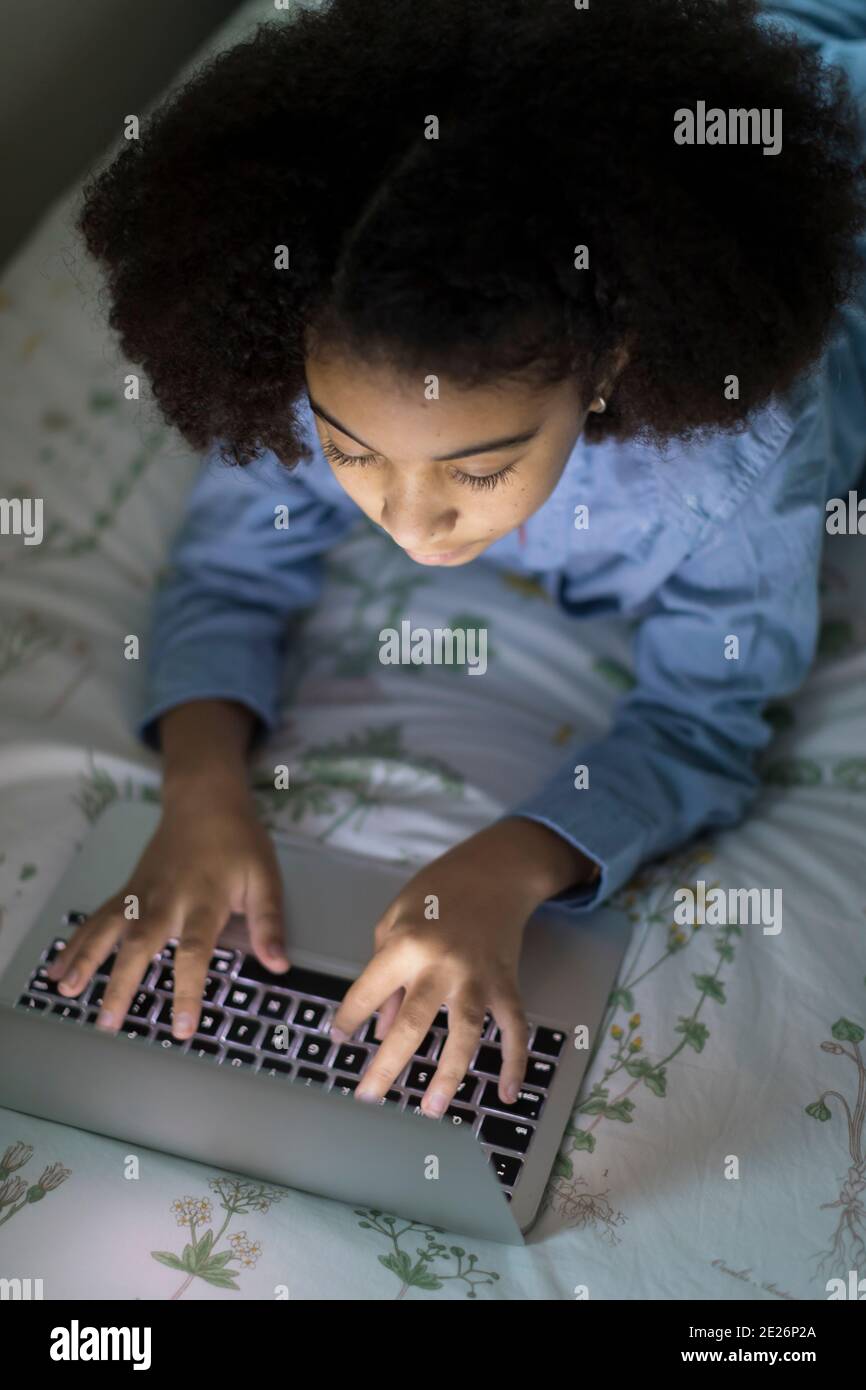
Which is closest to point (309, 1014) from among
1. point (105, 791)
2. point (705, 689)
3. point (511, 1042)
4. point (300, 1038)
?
point (300, 1038)

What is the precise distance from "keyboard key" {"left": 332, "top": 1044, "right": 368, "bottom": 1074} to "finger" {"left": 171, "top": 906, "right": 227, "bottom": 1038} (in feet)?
0.29

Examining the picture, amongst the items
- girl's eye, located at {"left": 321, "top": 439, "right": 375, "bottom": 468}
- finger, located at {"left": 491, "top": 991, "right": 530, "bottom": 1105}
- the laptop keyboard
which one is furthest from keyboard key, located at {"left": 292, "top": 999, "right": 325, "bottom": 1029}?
girl's eye, located at {"left": 321, "top": 439, "right": 375, "bottom": 468}

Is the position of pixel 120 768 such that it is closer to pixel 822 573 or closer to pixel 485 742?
pixel 485 742

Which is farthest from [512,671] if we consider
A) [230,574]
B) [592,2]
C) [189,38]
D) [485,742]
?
[189,38]

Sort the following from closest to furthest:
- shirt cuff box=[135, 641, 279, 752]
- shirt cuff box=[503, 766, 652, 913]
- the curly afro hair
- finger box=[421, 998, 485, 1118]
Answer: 1. the curly afro hair
2. finger box=[421, 998, 485, 1118]
3. shirt cuff box=[503, 766, 652, 913]
4. shirt cuff box=[135, 641, 279, 752]

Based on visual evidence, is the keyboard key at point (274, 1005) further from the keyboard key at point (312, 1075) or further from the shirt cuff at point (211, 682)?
the shirt cuff at point (211, 682)

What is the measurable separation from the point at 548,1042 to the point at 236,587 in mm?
435

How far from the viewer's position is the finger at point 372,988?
711mm

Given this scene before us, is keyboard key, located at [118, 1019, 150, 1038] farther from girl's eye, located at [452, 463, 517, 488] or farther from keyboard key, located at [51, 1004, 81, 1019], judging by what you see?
girl's eye, located at [452, 463, 517, 488]

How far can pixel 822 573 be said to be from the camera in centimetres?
99

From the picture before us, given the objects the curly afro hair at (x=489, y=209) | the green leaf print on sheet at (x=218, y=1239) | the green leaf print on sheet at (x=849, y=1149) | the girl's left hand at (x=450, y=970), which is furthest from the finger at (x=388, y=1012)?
the curly afro hair at (x=489, y=209)

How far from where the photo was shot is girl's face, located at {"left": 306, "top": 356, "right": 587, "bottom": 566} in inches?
23.1

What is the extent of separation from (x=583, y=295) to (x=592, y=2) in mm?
164

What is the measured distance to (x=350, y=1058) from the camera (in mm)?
A: 713
